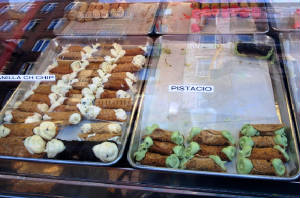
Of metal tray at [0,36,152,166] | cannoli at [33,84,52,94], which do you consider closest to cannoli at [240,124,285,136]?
metal tray at [0,36,152,166]

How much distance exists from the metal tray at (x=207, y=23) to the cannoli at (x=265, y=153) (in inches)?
48.5

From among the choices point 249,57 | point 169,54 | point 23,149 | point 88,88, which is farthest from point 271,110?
point 23,149

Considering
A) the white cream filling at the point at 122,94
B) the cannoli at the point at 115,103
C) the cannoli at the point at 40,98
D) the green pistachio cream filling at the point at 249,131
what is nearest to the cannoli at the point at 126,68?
the white cream filling at the point at 122,94

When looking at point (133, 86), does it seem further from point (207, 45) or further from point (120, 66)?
point (207, 45)

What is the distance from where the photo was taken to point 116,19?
304 centimetres

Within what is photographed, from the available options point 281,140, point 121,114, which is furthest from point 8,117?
point 281,140

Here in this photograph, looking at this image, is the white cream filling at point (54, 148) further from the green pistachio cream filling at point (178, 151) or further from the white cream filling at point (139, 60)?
the white cream filling at point (139, 60)

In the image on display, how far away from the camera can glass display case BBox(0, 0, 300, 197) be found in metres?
1.67

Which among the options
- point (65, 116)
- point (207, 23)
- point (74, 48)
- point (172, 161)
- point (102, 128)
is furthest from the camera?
point (74, 48)

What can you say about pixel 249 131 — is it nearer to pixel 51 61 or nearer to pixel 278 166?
pixel 278 166

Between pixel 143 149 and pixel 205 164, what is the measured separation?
41 centimetres

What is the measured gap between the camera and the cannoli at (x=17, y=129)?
6.94 ft

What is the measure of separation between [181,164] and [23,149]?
3.38ft

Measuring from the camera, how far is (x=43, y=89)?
2.52 meters
